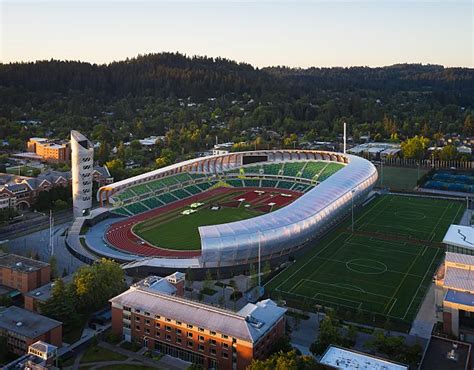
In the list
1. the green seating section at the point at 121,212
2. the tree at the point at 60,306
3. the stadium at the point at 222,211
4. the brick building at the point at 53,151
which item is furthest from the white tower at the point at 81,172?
the brick building at the point at 53,151

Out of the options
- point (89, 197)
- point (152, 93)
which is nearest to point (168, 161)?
point (89, 197)

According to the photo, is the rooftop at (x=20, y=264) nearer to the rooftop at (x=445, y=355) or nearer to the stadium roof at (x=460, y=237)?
the rooftop at (x=445, y=355)

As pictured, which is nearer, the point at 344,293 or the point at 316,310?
the point at 316,310

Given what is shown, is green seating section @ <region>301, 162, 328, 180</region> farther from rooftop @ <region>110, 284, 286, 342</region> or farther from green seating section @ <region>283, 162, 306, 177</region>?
rooftop @ <region>110, 284, 286, 342</region>

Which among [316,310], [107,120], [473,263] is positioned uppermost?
[107,120]

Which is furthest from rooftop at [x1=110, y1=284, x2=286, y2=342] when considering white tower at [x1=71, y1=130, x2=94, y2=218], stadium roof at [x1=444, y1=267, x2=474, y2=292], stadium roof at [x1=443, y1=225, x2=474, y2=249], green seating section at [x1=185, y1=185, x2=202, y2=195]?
green seating section at [x1=185, y1=185, x2=202, y2=195]

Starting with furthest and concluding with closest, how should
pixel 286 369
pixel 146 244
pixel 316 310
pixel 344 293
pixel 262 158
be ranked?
pixel 262 158, pixel 146 244, pixel 344 293, pixel 316 310, pixel 286 369

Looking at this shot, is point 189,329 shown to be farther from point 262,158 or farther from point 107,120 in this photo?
point 107,120
